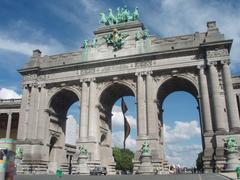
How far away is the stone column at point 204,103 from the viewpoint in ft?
129

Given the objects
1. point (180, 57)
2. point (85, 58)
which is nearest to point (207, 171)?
point (180, 57)

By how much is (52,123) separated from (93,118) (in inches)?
382

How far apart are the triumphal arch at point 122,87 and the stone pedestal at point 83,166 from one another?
1112 mm

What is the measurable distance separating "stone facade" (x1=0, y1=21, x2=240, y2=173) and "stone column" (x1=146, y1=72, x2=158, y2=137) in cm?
14

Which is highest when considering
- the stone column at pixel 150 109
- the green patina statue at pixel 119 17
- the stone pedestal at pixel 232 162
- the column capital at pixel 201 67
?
the green patina statue at pixel 119 17

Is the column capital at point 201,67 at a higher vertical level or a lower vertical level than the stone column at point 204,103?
Answer: higher

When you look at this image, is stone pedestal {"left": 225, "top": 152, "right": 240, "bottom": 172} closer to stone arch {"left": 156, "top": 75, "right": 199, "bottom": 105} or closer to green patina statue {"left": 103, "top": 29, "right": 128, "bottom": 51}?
stone arch {"left": 156, "top": 75, "right": 199, "bottom": 105}

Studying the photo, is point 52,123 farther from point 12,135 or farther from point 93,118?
point 12,135

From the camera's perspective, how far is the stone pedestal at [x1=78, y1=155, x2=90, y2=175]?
132ft

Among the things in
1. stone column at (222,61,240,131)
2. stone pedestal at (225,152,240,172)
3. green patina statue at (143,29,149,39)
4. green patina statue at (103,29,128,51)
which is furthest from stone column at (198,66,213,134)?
→ green patina statue at (103,29,128,51)

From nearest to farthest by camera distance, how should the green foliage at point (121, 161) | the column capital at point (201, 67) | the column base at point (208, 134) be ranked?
the column base at point (208, 134), the column capital at point (201, 67), the green foliage at point (121, 161)

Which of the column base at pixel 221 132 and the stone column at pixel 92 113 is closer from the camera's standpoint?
the column base at pixel 221 132

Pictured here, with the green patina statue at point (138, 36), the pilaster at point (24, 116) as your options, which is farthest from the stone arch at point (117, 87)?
the pilaster at point (24, 116)

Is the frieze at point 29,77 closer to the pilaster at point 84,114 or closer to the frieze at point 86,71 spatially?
the frieze at point 86,71
